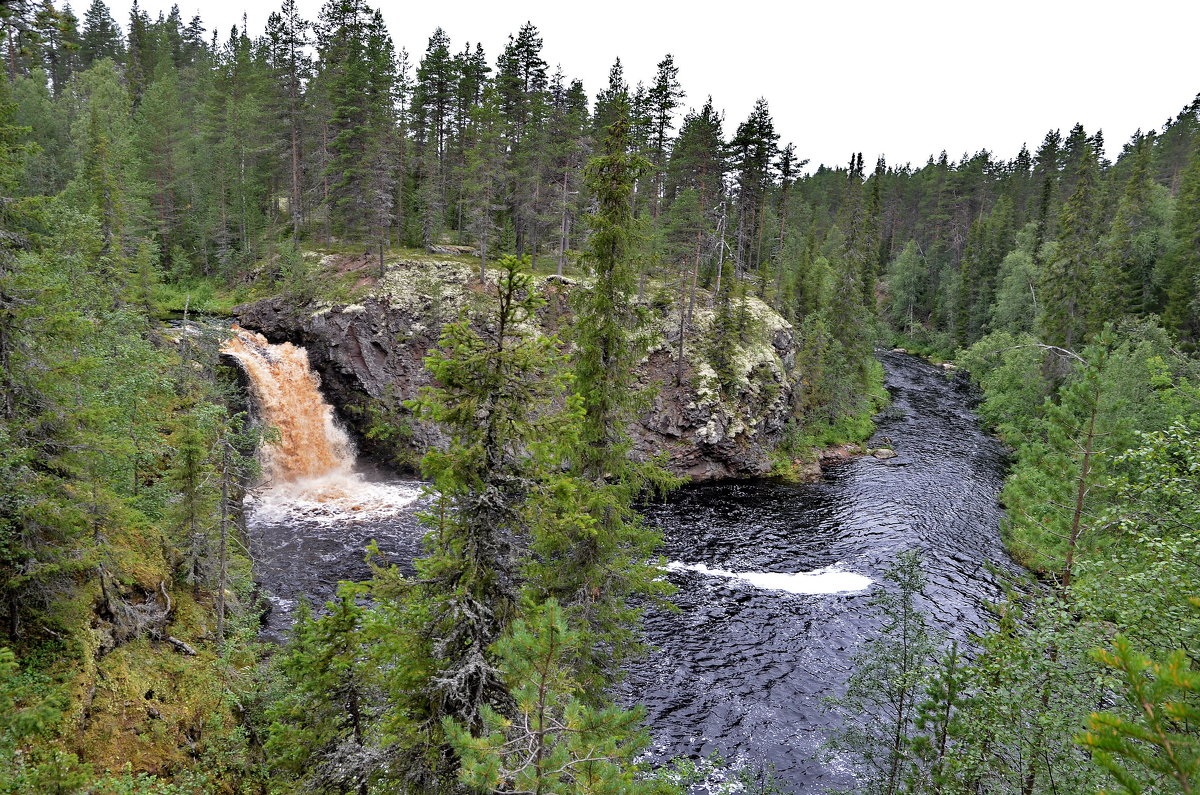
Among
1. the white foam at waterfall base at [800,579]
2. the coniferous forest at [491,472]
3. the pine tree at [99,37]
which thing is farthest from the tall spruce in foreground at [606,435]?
the pine tree at [99,37]

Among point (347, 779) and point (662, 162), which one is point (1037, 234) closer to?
point (662, 162)

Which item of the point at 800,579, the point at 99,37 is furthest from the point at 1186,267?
the point at 99,37

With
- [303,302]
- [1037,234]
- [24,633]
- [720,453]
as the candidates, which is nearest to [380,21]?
[303,302]

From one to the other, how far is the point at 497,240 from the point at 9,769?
3931 cm

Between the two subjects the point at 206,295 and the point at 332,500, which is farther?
the point at 206,295

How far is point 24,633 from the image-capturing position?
11.0 meters

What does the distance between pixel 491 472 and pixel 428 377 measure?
2875 cm

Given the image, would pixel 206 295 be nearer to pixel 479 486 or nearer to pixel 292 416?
pixel 292 416

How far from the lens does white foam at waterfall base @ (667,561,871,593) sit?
943 inches

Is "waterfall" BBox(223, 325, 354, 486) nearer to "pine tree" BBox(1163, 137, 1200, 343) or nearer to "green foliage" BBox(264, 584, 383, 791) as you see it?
"green foliage" BBox(264, 584, 383, 791)

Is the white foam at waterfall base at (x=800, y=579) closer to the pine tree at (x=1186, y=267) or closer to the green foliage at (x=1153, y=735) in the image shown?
the green foliage at (x=1153, y=735)

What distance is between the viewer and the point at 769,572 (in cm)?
2527

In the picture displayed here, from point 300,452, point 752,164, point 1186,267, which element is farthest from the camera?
point 752,164

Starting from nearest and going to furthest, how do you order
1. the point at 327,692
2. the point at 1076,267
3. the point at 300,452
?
the point at 327,692 → the point at 300,452 → the point at 1076,267
